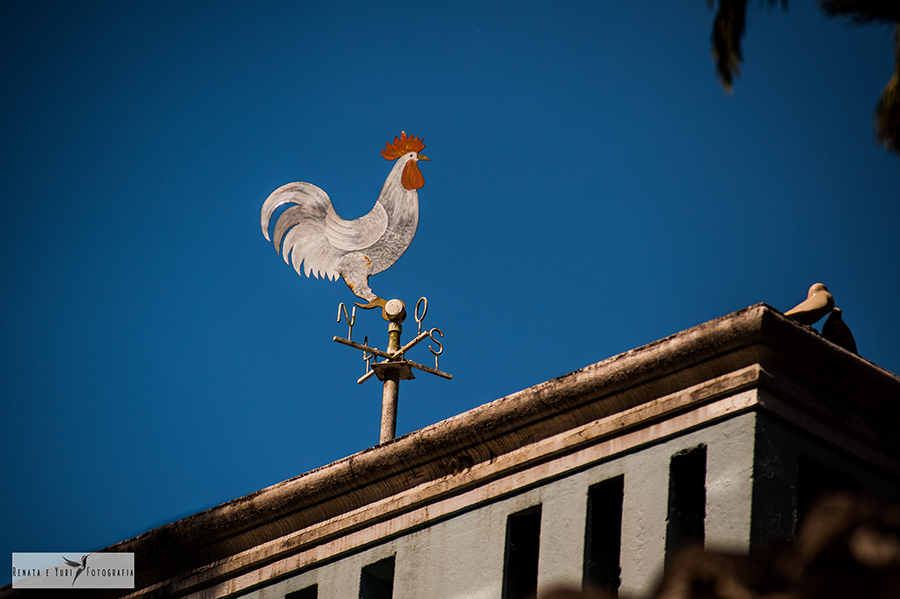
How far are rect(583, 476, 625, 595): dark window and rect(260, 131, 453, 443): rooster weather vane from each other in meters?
7.23

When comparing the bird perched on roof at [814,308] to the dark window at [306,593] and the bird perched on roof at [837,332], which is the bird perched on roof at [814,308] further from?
the dark window at [306,593]

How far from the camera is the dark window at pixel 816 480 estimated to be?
41.2 ft

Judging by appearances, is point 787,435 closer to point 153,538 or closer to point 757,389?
point 757,389

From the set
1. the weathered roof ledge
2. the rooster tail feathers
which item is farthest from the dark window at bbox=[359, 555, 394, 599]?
the rooster tail feathers

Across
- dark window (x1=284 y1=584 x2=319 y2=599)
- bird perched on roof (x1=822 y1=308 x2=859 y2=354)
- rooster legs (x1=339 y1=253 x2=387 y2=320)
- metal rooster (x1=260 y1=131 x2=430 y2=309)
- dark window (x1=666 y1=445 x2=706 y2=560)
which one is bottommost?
dark window (x1=284 y1=584 x2=319 y2=599)

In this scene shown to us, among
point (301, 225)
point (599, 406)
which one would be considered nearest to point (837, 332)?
point (599, 406)

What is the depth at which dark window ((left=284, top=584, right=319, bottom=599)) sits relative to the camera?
50.9 ft

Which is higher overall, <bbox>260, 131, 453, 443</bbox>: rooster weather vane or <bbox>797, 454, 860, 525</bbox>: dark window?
<bbox>260, 131, 453, 443</bbox>: rooster weather vane

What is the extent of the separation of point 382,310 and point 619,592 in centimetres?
944

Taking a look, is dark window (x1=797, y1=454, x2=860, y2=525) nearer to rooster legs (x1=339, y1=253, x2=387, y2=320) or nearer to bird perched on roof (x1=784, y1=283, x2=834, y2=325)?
bird perched on roof (x1=784, y1=283, x2=834, y2=325)

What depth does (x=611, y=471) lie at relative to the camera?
13.2 m

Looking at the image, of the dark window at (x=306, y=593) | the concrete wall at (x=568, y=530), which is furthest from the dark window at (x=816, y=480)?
the dark window at (x=306, y=593)

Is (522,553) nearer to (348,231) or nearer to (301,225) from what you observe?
(348,231)

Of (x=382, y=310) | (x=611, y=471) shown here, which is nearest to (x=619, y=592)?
(x=611, y=471)
